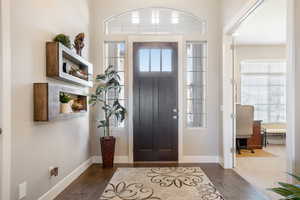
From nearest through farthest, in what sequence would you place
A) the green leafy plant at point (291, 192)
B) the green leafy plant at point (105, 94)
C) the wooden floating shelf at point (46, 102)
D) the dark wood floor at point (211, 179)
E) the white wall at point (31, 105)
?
the green leafy plant at point (291, 192), the white wall at point (31, 105), the wooden floating shelf at point (46, 102), the dark wood floor at point (211, 179), the green leafy plant at point (105, 94)

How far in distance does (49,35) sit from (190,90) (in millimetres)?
2761

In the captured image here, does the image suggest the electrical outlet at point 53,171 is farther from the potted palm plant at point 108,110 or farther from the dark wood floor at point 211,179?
the potted palm plant at point 108,110

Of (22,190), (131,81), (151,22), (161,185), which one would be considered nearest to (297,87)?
(161,185)

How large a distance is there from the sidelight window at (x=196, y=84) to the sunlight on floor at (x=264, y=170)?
43.5 inches

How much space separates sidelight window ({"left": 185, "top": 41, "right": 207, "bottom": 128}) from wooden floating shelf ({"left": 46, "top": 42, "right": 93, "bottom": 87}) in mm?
2055

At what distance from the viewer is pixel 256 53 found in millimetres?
6449

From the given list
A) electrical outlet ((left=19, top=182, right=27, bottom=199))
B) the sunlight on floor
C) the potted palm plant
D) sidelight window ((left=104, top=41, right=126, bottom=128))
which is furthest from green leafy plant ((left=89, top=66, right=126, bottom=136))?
the sunlight on floor

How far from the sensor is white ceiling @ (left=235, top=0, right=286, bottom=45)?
3.98 metres

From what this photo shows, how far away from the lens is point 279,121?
20.8 ft

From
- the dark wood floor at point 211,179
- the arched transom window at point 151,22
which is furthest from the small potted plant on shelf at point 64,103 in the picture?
the arched transom window at point 151,22

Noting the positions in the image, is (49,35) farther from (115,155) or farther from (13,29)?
(115,155)

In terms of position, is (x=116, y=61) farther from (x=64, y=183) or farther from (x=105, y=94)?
(x=64, y=183)

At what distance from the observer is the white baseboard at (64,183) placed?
2553 millimetres

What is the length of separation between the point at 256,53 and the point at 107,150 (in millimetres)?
5269
